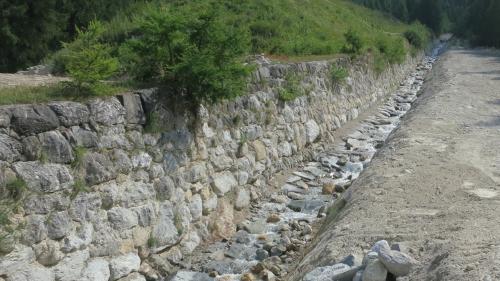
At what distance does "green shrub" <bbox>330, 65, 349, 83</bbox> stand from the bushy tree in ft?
32.6

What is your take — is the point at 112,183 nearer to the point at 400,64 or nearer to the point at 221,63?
the point at 221,63

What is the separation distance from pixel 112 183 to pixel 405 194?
522cm

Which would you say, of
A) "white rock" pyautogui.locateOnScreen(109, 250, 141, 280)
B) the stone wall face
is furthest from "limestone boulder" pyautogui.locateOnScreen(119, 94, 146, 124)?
"white rock" pyautogui.locateOnScreen(109, 250, 141, 280)

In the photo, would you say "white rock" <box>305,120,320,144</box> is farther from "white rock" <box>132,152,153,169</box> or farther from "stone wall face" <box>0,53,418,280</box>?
"white rock" <box>132,152,153,169</box>

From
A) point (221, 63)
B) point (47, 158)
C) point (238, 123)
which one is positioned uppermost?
point (221, 63)

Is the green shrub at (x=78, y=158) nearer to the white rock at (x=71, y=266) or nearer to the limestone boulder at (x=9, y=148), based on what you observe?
the limestone boulder at (x=9, y=148)

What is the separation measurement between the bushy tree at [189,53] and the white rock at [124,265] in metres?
3.30

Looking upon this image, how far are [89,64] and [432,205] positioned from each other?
6084 millimetres

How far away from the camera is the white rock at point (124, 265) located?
7820 mm

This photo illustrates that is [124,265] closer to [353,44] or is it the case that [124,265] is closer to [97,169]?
[97,169]

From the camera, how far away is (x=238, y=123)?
12.1 m

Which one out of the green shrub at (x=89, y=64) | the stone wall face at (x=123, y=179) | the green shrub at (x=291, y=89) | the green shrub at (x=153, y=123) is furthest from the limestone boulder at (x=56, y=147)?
the green shrub at (x=291, y=89)

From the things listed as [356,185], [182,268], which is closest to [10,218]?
[182,268]

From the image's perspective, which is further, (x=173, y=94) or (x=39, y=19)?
(x=39, y=19)
